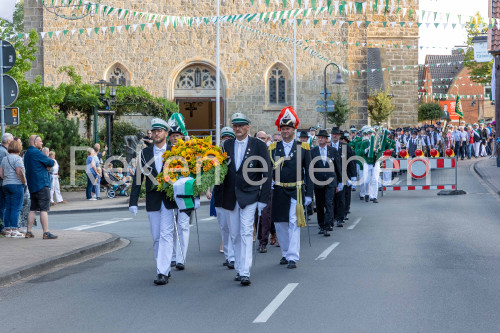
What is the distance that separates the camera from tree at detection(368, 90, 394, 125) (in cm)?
5112

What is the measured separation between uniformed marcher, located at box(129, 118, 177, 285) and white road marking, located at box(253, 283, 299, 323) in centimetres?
147

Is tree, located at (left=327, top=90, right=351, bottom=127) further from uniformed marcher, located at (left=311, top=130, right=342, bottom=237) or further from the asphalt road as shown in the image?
the asphalt road

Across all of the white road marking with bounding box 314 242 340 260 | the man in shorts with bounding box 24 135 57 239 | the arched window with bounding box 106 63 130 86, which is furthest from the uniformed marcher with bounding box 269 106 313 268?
the arched window with bounding box 106 63 130 86

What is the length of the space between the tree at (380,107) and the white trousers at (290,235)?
42.1 m

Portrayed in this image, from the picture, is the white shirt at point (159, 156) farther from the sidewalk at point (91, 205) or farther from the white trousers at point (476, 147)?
the white trousers at point (476, 147)

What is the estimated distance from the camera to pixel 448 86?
85562 mm

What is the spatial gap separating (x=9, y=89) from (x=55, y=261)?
3.88 m

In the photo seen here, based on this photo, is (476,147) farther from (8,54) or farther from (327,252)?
(8,54)

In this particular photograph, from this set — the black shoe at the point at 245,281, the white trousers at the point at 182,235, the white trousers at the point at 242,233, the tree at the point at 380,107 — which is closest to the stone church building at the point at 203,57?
the tree at the point at 380,107

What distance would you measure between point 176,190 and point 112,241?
4280 mm

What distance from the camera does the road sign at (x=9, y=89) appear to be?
512 inches

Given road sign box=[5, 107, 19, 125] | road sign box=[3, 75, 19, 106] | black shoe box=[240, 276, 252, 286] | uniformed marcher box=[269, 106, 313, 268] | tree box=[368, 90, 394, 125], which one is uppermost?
tree box=[368, 90, 394, 125]

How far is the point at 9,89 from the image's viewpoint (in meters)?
13.1

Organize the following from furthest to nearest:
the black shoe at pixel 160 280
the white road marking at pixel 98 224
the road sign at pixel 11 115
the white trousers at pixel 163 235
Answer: the white road marking at pixel 98 224 < the road sign at pixel 11 115 < the white trousers at pixel 163 235 < the black shoe at pixel 160 280
